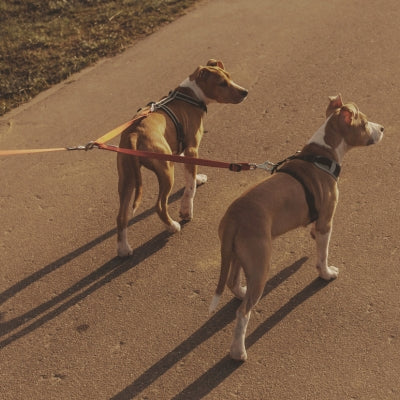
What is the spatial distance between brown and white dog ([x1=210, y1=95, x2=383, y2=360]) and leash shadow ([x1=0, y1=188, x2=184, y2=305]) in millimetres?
1757

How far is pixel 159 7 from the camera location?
1119cm

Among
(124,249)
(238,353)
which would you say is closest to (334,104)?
(238,353)

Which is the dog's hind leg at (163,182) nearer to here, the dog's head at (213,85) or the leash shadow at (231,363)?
the dog's head at (213,85)

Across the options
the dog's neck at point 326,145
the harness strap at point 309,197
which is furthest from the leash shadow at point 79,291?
the dog's neck at point 326,145

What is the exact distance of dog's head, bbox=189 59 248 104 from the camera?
691 cm

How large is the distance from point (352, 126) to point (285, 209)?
1.04m

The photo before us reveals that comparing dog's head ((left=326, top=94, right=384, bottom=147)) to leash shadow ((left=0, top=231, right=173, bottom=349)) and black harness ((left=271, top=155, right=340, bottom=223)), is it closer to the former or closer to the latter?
black harness ((left=271, top=155, right=340, bottom=223))

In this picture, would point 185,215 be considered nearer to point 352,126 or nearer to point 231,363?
point 231,363

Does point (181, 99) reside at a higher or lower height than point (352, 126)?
lower

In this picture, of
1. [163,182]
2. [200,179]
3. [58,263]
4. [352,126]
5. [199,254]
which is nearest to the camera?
Result: [352,126]

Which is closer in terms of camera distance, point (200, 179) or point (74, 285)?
point (74, 285)

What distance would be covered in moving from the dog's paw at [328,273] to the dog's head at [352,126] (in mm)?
1153

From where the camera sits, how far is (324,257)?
5.79 meters

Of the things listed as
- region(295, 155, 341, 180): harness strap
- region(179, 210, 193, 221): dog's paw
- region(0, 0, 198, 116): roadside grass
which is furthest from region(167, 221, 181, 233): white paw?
region(0, 0, 198, 116): roadside grass
